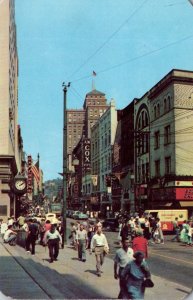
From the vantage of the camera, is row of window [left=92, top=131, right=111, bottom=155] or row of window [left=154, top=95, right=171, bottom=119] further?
row of window [left=154, top=95, right=171, bottom=119]

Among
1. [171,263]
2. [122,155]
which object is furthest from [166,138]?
[171,263]

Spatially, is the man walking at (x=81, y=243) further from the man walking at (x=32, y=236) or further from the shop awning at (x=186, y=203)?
the shop awning at (x=186, y=203)

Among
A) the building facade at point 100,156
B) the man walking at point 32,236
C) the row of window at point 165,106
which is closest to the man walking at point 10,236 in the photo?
the man walking at point 32,236

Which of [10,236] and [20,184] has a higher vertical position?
[20,184]

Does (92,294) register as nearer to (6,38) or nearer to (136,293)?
(136,293)

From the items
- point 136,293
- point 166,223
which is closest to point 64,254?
point 136,293

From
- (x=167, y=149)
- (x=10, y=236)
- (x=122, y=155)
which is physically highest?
(x=167, y=149)

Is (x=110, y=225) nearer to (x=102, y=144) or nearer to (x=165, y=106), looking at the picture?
(x=102, y=144)

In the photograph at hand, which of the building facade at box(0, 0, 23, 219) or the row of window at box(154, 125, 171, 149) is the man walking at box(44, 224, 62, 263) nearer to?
the building facade at box(0, 0, 23, 219)

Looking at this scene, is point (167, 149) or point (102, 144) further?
point (167, 149)

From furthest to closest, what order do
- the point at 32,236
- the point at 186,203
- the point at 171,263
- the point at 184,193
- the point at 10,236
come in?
the point at 184,193 → the point at 186,203 → the point at 10,236 → the point at 32,236 → the point at 171,263

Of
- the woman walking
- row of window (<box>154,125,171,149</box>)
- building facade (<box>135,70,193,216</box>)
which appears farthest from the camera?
row of window (<box>154,125,171,149</box>)

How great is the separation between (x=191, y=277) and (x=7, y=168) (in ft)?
54.2

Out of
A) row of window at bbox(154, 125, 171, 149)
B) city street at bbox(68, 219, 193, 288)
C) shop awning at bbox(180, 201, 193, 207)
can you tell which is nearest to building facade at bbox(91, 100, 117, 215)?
city street at bbox(68, 219, 193, 288)
